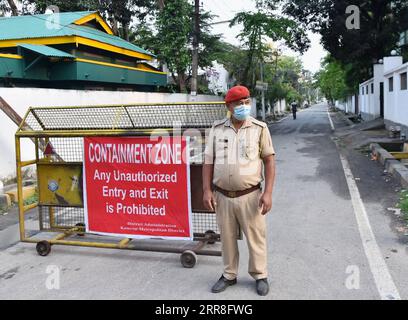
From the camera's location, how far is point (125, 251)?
4.94 metres

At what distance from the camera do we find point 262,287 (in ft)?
12.1

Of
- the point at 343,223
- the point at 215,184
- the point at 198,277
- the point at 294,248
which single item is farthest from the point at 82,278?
the point at 343,223

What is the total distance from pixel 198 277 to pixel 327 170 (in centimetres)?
654

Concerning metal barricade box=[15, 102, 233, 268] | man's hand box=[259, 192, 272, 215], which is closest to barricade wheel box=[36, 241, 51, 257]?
metal barricade box=[15, 102, 233, 268]

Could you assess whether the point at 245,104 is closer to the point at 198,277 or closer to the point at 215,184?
the point at 215,184

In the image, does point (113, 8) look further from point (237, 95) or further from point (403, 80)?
point (237, 95)

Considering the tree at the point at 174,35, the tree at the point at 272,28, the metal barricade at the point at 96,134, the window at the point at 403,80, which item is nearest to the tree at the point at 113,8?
the tree at the point at 174,35

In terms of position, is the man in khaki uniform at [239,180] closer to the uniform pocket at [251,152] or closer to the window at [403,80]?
the uniform pocket at [251,152]

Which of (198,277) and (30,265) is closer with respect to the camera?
(198,277)

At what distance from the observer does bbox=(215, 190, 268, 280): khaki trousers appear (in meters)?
3.73

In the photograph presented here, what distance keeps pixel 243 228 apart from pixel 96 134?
202cm

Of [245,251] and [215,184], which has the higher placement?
[215,184]

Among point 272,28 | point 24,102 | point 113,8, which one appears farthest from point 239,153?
point 113,8

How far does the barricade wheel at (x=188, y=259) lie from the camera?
4352 mm
